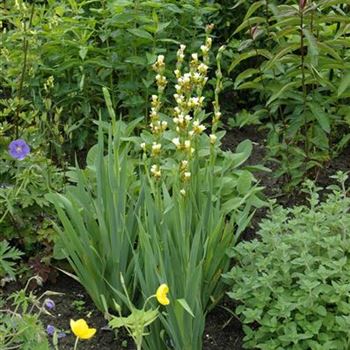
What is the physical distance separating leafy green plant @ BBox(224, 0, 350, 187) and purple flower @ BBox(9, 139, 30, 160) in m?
0.98

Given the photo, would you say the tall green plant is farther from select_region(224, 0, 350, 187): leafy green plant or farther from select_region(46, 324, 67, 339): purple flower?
select_region(224, 0, 350, 187): leafy green plant

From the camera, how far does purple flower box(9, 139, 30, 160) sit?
10.4 feet

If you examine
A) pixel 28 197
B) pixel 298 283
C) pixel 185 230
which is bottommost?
pixel 28 197

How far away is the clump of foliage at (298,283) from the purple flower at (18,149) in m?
0.95

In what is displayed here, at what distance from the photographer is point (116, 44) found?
399 cm

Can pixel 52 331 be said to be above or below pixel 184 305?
below

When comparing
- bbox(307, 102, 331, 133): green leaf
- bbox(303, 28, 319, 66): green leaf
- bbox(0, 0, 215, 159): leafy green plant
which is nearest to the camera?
bbox(303, 28, 319, 66): green leaf

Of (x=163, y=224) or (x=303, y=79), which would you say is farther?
(x=303, y=79)

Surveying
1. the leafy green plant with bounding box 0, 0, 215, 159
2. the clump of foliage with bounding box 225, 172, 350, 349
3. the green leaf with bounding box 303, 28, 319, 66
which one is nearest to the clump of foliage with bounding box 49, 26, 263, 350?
the clump of foliage with bounding box 225, 172, 350, 349

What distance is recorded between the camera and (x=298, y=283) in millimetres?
2549

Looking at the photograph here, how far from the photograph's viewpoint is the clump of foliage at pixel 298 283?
2482 millimetres

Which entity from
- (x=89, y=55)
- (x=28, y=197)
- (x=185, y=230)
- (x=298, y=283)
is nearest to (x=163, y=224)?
(x=185, y=230)

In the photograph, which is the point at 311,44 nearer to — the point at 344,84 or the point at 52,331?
the point at 344,84

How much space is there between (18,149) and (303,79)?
4.00ft
